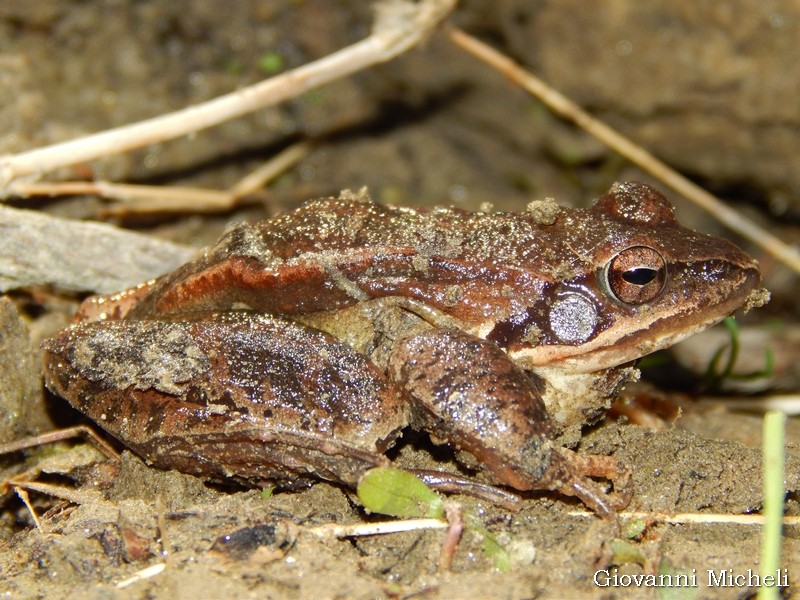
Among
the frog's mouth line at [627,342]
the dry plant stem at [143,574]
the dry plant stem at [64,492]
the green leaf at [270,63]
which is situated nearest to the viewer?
the dry plant stem at [143,574]

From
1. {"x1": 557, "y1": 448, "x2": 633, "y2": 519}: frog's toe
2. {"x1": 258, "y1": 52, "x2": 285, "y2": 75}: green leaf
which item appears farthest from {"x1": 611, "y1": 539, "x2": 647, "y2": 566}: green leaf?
{"x1": 258, "y1": 52, "x2": 285, "y2": 75}: green leaf

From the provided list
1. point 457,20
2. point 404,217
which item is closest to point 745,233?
point 457,20

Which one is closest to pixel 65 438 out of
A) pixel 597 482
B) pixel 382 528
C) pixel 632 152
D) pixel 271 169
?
pixel 382 528

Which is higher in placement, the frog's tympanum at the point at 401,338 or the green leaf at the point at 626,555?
the frog's tympanum at the point at 401,338

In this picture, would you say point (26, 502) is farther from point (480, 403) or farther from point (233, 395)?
point (480, 403)

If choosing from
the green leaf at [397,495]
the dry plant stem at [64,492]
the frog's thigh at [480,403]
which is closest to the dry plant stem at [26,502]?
the dry plant stem at [64,492]

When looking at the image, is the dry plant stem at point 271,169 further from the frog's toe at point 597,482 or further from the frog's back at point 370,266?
the frog's toe at point 597,482

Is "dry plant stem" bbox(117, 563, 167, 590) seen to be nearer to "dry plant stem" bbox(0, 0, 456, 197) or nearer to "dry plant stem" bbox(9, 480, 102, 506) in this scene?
"dry plant stem" bbox(9, 480, 102, 506)
